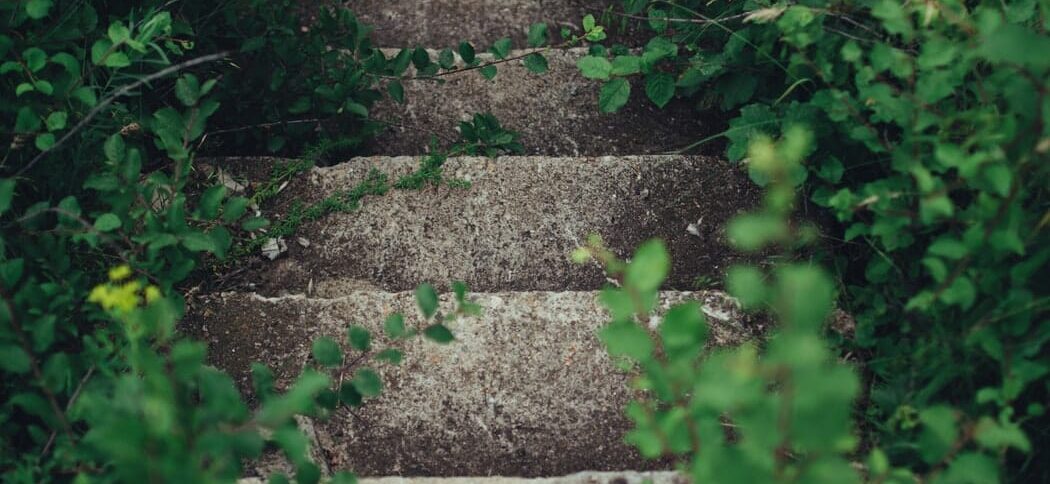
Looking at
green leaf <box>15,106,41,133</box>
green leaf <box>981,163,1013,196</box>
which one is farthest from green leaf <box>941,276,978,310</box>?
green leaf <box>15,106,41,133</box>

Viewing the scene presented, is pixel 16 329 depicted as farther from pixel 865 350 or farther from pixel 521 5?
pixel 521 5

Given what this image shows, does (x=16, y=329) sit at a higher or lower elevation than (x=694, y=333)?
lower

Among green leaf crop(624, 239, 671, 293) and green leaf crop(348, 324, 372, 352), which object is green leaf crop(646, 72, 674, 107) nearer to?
green leaf crop(348, 324, 372, 352)

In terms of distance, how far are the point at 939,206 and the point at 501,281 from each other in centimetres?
112

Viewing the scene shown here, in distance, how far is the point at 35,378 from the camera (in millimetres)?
1256

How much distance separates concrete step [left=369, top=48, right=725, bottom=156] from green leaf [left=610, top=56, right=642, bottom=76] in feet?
1.28

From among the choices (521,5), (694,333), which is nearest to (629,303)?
(694,333)

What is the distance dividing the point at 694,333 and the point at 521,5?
225 centimetres

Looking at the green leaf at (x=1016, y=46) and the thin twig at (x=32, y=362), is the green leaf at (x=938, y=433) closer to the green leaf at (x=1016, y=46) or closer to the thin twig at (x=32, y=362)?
the green leaf at (x=1016, y=46)

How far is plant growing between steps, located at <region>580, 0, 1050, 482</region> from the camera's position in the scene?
1222 millimetres

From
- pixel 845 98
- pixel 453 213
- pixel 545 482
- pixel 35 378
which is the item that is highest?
pixel 845 98

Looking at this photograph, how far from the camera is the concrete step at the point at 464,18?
9.26ft

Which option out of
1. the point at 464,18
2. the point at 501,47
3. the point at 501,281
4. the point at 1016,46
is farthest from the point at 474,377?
the point at 464,18

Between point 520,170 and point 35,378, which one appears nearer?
point 35,378
